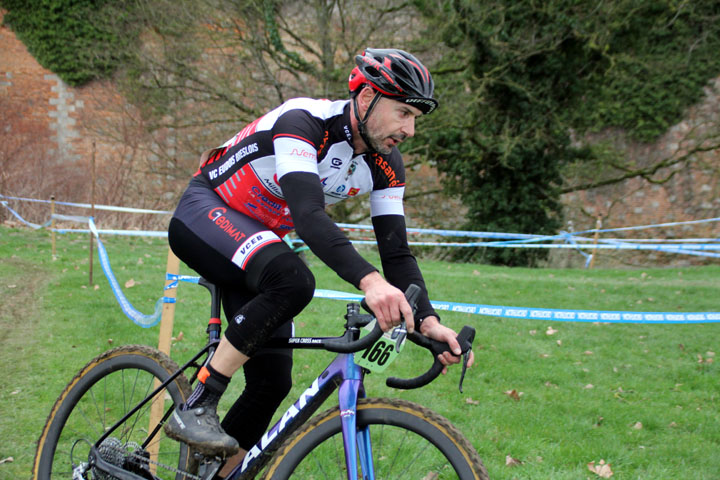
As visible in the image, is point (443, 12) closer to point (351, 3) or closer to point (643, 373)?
point (351, 3)

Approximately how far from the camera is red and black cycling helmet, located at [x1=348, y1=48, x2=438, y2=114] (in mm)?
2215

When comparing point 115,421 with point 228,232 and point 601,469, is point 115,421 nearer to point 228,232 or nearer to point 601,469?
point 228,232

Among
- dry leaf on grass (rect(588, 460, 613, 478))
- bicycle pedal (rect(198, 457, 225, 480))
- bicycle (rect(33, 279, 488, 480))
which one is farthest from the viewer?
dry leaf on grass (rect(588, 460, 613, 478))

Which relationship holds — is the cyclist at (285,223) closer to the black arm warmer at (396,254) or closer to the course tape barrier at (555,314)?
the black arm warmer at (396,254)

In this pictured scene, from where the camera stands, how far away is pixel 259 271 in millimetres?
2188

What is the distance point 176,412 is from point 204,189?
0.98m

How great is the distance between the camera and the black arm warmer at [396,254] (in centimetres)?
253

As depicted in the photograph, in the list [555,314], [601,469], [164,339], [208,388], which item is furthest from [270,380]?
[601,469]

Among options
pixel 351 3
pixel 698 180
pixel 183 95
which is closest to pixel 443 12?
pixel 351 3

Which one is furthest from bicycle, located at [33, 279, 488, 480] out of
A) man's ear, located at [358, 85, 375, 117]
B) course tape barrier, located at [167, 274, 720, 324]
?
course tape barrier, located at [167, 274, 720, 324]

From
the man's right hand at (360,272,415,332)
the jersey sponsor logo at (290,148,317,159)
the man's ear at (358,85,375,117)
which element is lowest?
the man's right hand at (360,272,415,332)

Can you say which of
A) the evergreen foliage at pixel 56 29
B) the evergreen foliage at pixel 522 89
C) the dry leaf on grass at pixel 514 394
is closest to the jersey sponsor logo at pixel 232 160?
the dry leaf on grass at pixel 514 394

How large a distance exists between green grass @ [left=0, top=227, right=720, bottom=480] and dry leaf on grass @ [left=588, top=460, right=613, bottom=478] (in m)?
0.05

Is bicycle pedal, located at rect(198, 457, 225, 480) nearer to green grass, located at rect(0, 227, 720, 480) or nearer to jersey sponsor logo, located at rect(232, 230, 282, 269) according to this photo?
jersey sponsor logo, located at rect(232, 230, 282, 269)
